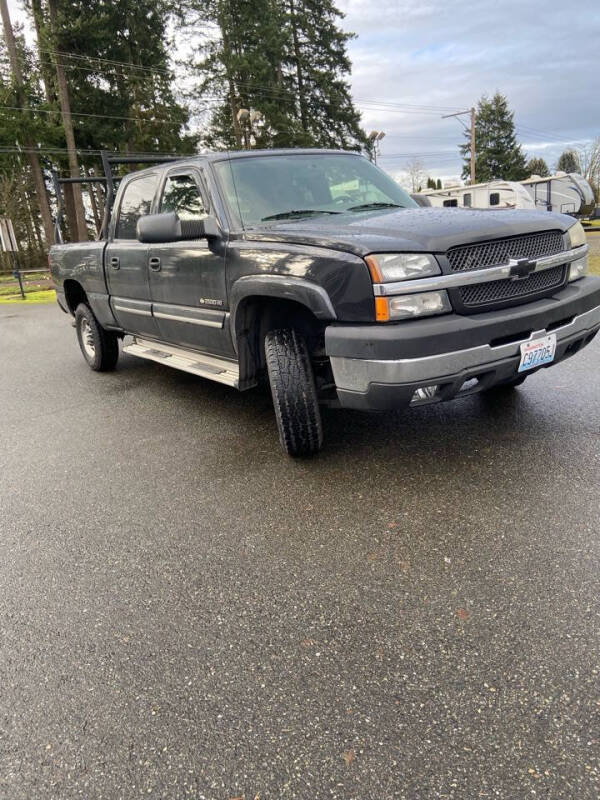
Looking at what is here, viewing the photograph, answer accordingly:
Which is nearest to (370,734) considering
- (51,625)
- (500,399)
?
(51,625)

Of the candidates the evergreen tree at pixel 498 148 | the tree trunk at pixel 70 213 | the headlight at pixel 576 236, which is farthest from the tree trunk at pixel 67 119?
the evergreen tree at pixel 498 148

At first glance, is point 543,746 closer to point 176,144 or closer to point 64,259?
point 64,259

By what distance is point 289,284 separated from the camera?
308 centimetres

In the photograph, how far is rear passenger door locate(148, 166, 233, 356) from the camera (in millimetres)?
3840

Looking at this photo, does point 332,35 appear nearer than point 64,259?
No

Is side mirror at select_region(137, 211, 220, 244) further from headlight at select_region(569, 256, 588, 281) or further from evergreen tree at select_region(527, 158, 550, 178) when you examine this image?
evergreen tree at select_region(527, 158, 550, 178)

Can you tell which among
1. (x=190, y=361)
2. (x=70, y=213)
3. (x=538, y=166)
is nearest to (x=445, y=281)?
(x=190, y=361)

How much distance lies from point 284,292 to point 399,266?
0.68m

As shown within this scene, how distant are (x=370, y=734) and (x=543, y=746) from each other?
469 millimetres

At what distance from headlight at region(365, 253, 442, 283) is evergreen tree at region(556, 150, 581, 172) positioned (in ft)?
203

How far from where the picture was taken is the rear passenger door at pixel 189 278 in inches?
151

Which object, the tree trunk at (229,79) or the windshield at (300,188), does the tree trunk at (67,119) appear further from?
the windshield at (300,188)

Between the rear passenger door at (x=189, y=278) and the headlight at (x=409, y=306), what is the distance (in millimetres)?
1347

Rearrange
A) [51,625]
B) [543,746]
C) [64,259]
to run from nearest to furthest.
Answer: [543,746] → [51,625] → [64,259]
